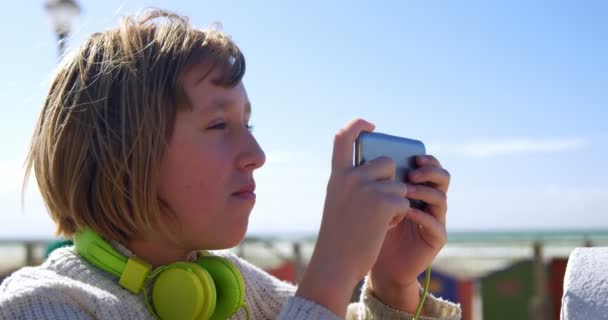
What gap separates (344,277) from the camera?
151cm

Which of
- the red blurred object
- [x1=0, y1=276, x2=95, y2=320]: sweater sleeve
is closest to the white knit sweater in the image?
[x1=0, y1=276, x2=95, y2=320]: sweater sleeve

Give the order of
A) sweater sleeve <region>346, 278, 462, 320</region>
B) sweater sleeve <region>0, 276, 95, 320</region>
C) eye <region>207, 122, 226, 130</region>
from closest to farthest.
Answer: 1. sweater sleeve <region>0, 276, 95, 320</region>
2. eye <region>207, 122, 226, 130</region>
3. sweater sleeve <region>346, 278, 462, 320</region>

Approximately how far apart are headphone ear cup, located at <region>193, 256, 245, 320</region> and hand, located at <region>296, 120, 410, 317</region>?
1.22 ft

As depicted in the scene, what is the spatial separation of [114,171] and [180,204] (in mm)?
183

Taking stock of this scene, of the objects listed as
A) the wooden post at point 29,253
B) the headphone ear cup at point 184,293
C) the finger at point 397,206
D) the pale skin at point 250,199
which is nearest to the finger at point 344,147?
the pale skin at point 250,199

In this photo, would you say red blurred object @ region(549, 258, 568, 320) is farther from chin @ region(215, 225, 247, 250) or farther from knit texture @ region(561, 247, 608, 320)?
knit texture @ region(561, 247, 608, 320)

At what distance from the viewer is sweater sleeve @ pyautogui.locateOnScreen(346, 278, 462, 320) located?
2.13 m

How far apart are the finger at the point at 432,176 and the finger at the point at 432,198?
19 mm

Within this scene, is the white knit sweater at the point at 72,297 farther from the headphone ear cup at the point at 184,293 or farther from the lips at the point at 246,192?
the lips at the point at 246,192

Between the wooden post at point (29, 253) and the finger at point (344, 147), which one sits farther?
the wooden post at point (29, 253)

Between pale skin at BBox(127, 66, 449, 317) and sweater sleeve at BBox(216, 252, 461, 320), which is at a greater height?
pale skin at BBox(127, 66, 449, 317)

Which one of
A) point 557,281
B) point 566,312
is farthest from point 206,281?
point 557,281

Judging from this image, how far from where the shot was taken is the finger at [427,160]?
1840 millimetres

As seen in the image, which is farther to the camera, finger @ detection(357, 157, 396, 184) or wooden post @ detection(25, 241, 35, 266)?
wooden post @ detection(25, 241, 35, 266)
